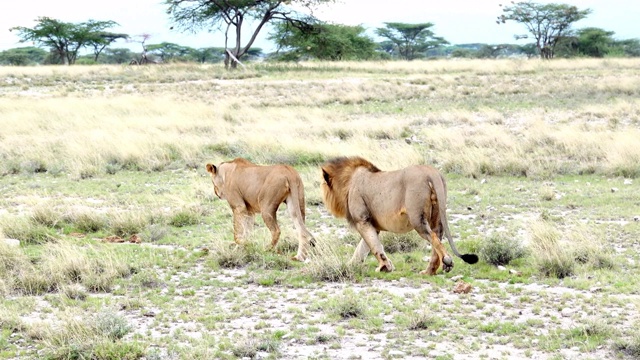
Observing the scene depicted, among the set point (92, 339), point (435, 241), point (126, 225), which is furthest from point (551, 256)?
point (126, 225)

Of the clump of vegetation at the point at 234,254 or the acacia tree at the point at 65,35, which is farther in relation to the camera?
the acacia tree at the point at 65,35

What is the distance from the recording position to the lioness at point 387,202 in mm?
7820

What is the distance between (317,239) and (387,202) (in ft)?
4.72

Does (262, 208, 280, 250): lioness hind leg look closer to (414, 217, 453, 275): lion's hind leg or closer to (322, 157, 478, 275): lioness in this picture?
(322, 157, 478, 275): lioness

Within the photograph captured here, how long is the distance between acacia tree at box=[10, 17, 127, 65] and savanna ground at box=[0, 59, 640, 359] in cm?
3886

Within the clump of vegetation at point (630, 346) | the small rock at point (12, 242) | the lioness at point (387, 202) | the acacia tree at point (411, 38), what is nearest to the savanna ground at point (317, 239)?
the clump of vegetation at point (630, 346)

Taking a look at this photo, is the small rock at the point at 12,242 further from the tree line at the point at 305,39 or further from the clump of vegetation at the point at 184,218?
the tree line at the point at 305,39

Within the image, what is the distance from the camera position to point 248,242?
9.12 metres

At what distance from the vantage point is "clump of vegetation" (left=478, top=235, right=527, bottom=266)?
8.58 meters

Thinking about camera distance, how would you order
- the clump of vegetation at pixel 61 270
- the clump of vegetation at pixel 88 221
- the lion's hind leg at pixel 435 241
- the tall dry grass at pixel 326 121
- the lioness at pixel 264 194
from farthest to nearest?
the tall dry grass at pixel 326 121 < the clump of vegetation at pixel 88 221 < the lioness at pixel 264 194 < the clump of vegetation at pixel 61 270 < the lion's hind leg at pixel 435 241

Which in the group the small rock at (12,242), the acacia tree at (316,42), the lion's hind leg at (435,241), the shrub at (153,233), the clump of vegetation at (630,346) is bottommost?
the shrub at (153,233)

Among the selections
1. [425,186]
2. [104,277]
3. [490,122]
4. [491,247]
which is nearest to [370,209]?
[425,186]

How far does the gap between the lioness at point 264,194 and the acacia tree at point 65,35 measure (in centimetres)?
5079

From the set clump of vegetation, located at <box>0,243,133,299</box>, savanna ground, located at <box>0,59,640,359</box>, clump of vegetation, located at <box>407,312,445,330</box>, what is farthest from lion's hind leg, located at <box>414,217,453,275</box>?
clump of vegetation, located at <box>0,243,133,299</box>
